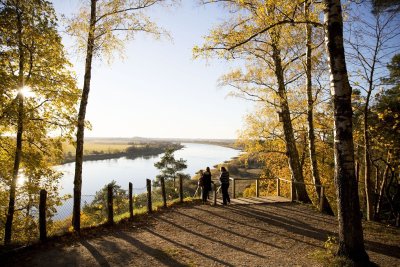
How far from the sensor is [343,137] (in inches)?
255

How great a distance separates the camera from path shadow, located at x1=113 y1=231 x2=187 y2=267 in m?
7.14

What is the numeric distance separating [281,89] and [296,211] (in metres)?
5.54

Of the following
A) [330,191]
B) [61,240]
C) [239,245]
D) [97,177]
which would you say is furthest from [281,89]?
[97,177]

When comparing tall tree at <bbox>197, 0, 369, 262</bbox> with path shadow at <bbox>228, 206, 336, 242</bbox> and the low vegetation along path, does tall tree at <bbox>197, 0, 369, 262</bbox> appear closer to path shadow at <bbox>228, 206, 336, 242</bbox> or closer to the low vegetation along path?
the low vegetation along path

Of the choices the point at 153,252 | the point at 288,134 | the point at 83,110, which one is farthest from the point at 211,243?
the point at 288,134

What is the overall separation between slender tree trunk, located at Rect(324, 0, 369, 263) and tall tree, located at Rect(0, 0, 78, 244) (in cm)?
962

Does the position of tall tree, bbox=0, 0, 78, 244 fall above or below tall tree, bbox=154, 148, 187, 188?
above

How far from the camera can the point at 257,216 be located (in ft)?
38.8

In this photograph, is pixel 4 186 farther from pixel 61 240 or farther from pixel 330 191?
pixel 330 191

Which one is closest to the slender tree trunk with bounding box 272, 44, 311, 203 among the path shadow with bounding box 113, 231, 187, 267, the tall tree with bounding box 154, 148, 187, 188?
the path shadow with bounding box 113, 231, 187, 267

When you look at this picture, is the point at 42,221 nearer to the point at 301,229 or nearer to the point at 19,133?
the point at 19,133

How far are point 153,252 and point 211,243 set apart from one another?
1762mm

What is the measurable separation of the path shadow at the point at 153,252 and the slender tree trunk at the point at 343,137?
145 inches

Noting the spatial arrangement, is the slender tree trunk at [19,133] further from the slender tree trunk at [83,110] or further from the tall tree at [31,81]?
the slender tree trunk at [83,110]
